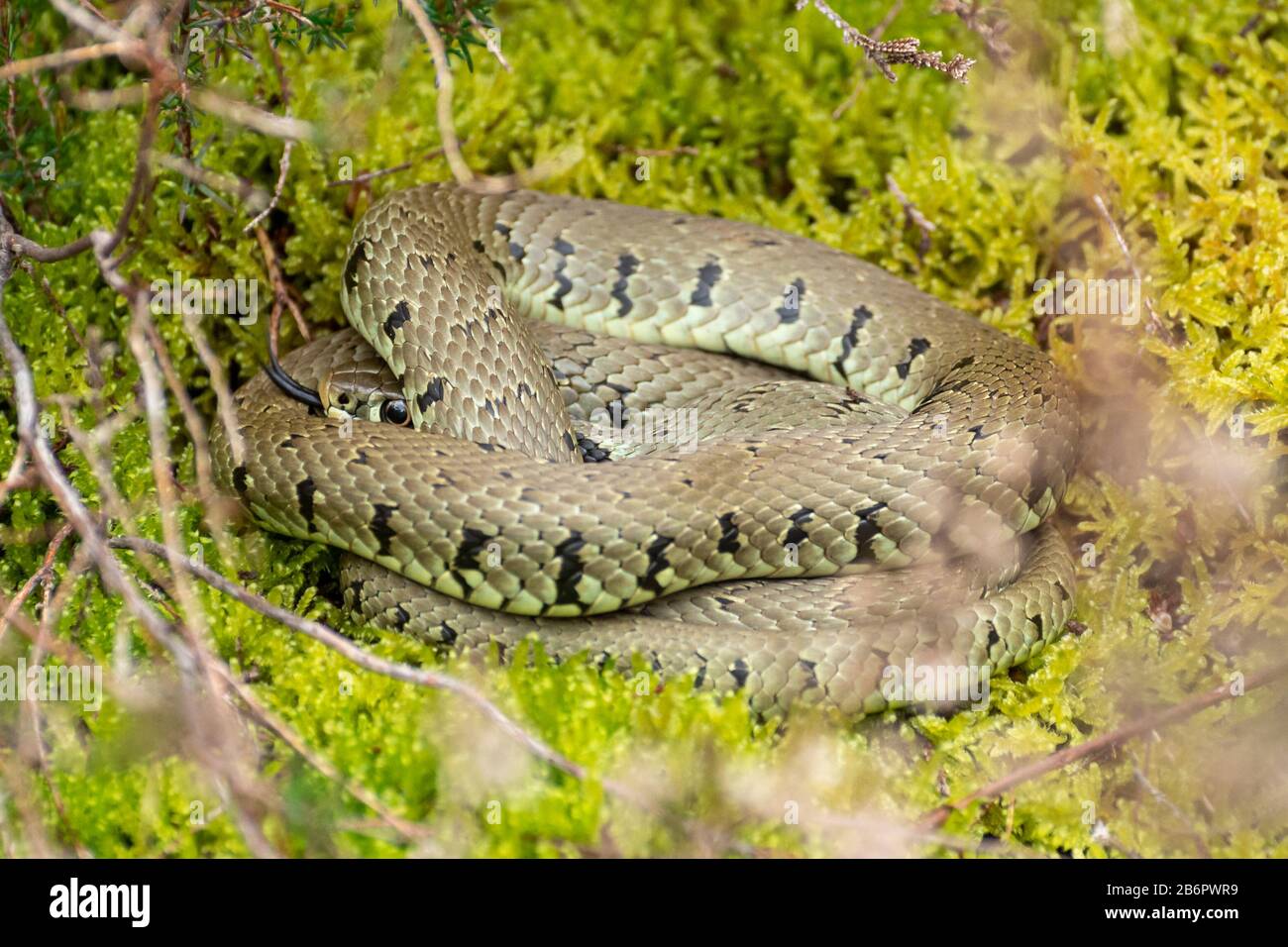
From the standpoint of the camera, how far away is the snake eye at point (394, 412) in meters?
4.18

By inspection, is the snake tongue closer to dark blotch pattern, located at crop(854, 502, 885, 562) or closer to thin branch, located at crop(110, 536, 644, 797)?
thin branch, located at crop(110, 536, 644, 797)

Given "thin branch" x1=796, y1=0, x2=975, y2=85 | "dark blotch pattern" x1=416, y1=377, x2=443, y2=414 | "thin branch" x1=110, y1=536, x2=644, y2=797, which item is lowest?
"thin branch" x1=110, y1=536, x2=644, y2=797

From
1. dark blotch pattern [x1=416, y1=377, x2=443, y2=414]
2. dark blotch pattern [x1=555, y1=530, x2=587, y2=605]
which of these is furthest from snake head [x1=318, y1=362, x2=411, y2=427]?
dark blotch pattern [x1=555, y1=530, x2=587, y2=605]

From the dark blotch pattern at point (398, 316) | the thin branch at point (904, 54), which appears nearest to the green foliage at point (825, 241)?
the dark blotch pattern at point (398, 316)

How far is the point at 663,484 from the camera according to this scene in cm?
371

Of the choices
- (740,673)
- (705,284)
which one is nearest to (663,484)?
(740,673)

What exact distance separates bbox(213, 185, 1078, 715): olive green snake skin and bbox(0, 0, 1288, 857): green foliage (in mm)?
215

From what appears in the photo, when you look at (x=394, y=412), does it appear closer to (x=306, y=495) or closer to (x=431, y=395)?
(x=431, y=395)

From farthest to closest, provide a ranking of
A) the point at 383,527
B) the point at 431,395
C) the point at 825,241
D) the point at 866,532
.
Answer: the point at 825,241
the point at 431,395
the point at 866,532
the point at 383,527

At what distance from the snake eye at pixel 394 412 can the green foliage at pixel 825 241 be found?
0.54 m

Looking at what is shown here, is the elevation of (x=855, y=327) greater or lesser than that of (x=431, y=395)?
greater

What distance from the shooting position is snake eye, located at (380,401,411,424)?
4.18 m

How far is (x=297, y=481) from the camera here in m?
3.76

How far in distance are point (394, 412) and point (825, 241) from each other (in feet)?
6.74
